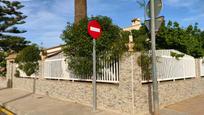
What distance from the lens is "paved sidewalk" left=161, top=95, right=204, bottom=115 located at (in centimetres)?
865

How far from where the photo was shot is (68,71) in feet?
39.0

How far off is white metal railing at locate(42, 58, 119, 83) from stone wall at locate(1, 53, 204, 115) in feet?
0.89

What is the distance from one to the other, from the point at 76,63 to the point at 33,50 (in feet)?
21.7

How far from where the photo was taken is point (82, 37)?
33.2ft

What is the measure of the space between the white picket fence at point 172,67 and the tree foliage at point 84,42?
188cm

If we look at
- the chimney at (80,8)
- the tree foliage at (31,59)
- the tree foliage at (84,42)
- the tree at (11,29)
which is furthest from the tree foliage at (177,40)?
the tree at (11,29)

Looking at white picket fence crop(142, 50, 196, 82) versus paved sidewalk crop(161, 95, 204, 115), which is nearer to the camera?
paved sidewalk crop(161, 95, 204, 115)

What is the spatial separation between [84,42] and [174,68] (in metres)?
4.45

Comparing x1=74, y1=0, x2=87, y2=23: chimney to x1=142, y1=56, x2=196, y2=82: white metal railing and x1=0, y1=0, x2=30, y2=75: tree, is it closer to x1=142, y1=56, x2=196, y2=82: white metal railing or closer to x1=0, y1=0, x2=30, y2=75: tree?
x1=142, y1=56, x2=196, y2=82: white metal railing

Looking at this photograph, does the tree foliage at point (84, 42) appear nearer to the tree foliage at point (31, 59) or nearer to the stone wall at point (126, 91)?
the stone wall at point (126, 91)

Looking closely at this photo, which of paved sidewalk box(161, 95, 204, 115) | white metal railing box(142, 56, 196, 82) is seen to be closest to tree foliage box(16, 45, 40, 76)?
white metal railing box(142, 56, 196, 82)

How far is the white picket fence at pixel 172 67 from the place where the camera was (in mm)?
10200

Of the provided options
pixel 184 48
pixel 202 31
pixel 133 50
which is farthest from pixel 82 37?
pixel 202 31

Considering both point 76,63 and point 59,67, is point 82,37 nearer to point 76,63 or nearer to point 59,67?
point 76,63
